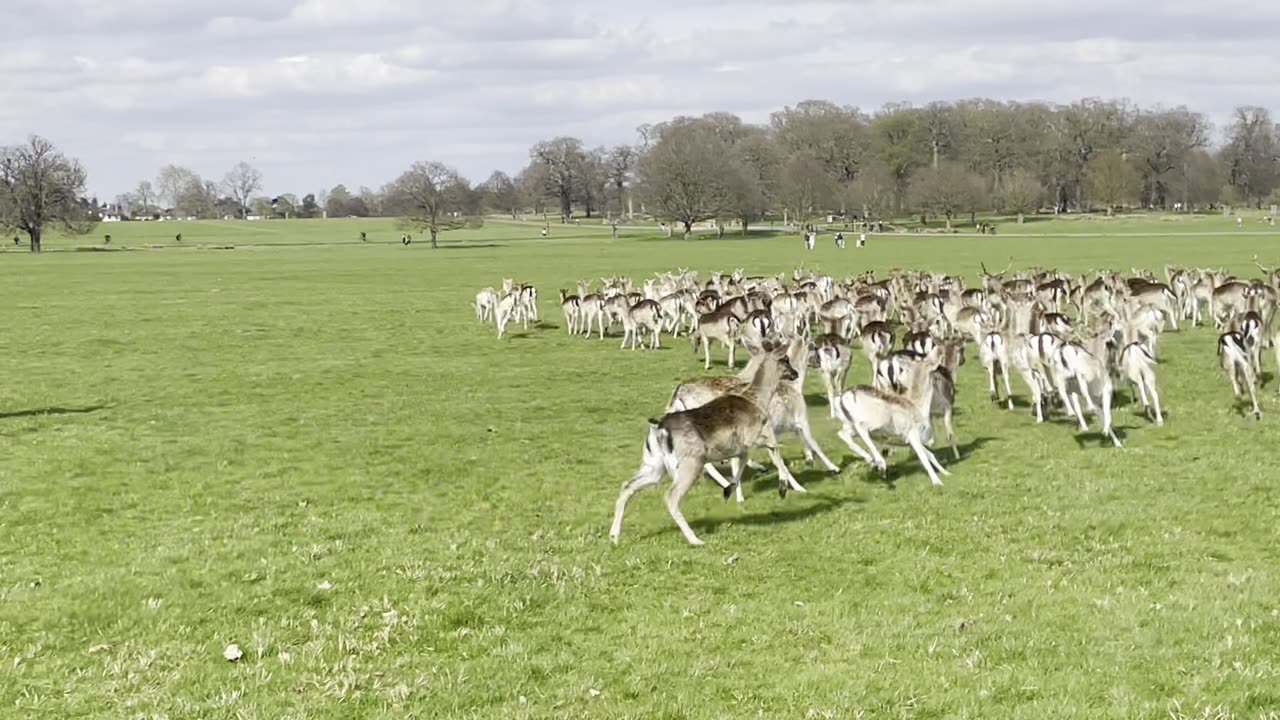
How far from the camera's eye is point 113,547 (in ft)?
37.9

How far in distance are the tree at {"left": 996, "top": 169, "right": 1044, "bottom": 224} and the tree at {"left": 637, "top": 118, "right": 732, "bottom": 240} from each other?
33.8 metres

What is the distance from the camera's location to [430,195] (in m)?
111

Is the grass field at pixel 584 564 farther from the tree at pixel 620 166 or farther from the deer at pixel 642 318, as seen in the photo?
the tree at pixel 620 166

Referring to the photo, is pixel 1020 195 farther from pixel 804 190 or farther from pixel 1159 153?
pixel 1159 153

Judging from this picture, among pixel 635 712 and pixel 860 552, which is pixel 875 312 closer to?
pixel 860 552

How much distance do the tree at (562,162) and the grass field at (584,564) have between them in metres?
135

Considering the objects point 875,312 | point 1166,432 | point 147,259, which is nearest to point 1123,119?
point 147,259

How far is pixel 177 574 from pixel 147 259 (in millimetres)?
86311

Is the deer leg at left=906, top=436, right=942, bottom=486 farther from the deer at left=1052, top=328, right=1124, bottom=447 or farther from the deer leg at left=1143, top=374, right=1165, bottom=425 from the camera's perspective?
the deer leg at left=1143, top=374, right=1165, bottom=425

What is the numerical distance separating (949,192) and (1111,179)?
2427cm

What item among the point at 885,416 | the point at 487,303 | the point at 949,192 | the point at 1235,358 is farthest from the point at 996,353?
the point at 949,192

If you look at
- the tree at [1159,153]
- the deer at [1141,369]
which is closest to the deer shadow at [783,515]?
the deer at [1141,369]

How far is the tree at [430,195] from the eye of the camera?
111375 mm

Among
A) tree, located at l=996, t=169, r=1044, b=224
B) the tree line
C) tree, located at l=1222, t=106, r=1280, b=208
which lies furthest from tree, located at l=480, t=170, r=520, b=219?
tree, located at l=1222, t=106, r=1280, b=208
